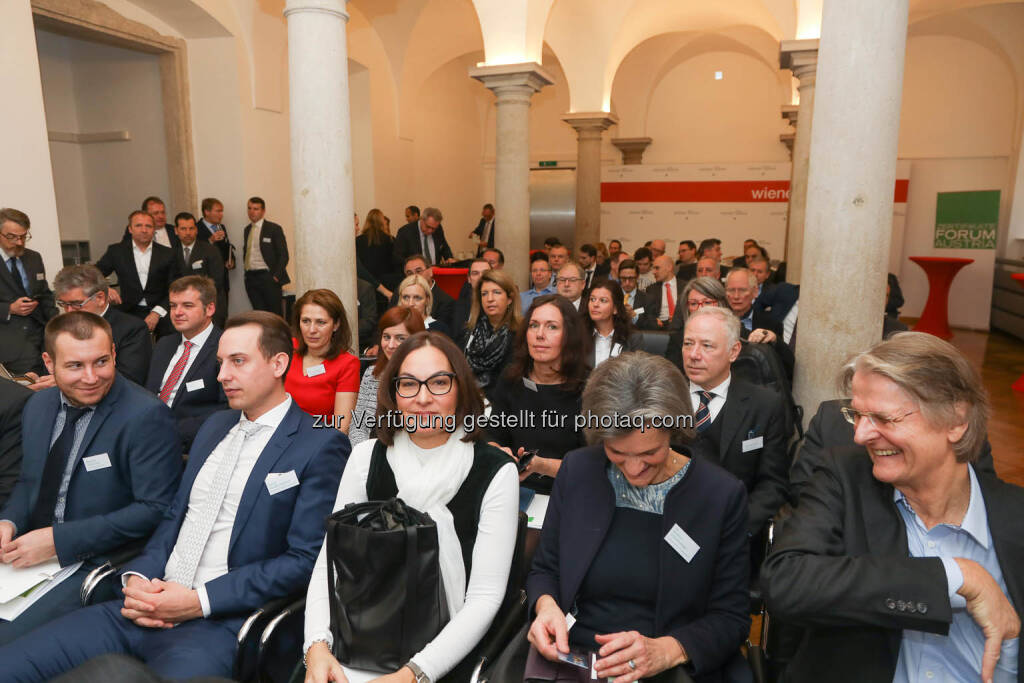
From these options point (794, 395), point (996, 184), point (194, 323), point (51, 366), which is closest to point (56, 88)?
point (194, 323)

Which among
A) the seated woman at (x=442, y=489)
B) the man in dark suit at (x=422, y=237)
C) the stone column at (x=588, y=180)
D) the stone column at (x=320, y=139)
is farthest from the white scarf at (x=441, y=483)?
the stone column at (x=588, y=180)

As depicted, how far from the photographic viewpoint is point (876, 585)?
138 centimetres

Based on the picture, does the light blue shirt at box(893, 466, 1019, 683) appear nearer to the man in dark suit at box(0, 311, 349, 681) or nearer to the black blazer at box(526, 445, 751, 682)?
the black blazer at box(526, 445, 751, 682)

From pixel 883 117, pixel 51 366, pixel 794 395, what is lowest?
pixel 794 395

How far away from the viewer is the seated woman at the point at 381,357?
3.35 metres

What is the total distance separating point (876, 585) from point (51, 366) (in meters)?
2.67

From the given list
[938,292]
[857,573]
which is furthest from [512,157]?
[938,292]

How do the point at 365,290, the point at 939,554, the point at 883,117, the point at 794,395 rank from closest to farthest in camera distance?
the point at 939,554
the point at 883,117
the point at 794,395
the point at 365,290

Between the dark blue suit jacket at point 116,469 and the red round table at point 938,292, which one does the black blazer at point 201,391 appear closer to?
the dark blue suit jacket at point 116,469

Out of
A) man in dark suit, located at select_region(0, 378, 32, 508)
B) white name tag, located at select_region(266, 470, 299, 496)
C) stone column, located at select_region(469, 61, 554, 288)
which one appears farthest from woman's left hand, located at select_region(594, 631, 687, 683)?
stone column, located at select_region(469, 61, 554, 288)

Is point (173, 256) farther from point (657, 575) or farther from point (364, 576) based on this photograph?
point (657, 575)

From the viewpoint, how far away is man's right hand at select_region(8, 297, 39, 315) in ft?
14.7

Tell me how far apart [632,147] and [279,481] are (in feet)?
46.9

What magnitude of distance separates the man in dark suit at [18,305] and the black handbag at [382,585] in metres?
3.87
